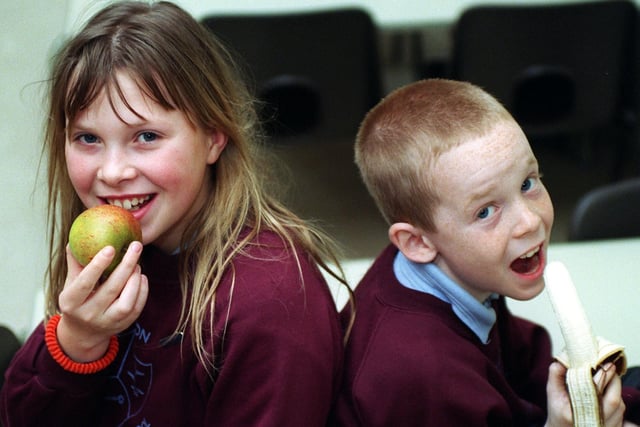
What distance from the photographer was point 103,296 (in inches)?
46.1

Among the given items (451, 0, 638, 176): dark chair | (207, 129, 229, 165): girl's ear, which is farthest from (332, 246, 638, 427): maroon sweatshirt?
(451, 0, 638, 176): dark chair

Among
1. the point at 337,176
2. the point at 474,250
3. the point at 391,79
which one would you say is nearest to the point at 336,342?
the point at 474,250

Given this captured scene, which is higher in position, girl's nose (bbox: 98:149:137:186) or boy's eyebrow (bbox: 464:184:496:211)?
girl's nose (bbox: 98:149:137:186)

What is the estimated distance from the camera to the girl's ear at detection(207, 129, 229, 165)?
1346 millimetres

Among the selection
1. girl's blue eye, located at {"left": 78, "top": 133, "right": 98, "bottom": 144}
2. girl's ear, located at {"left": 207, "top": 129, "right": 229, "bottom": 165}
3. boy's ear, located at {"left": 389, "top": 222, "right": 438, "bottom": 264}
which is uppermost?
girl's blue eye, located at {"left": 78, "top": 133, "right": 98, "bottom": 144}

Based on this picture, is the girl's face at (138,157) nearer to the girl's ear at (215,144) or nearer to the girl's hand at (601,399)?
the girl's ear at (215,144)

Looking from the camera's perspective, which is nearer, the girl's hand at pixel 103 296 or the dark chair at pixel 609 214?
the girl's hand at pixel 103 296

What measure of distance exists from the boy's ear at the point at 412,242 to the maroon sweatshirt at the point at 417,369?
56 millimetres

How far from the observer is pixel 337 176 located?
376 centimetres

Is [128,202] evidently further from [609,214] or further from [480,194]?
[609,214]

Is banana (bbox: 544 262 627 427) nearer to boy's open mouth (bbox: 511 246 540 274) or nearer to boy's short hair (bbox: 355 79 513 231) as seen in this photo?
boy's open mouth (bbox: 511 246 540 274)

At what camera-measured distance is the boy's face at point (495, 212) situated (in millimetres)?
1241

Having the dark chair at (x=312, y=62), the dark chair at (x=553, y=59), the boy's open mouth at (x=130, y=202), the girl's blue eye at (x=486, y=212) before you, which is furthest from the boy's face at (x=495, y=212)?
the dark chair at (x=553, y=59)

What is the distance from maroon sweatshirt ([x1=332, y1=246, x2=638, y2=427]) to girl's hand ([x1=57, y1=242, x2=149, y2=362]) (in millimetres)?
359
